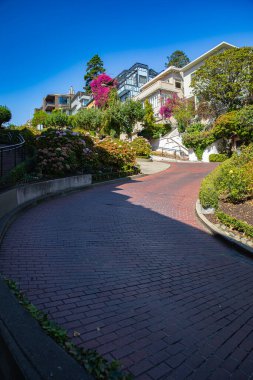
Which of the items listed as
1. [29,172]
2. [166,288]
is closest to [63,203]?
[29,172]

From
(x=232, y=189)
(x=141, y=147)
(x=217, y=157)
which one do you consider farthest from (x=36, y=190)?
(x=217, y=157)

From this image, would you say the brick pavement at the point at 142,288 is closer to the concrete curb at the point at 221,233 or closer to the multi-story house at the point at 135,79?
the concrete curb at the point at 221,233

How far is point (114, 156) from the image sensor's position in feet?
60.6

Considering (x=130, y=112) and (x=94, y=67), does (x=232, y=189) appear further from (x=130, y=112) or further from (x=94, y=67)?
(x=94, y=67)

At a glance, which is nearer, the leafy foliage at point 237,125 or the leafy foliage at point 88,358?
the leafy foliage at point 88,358

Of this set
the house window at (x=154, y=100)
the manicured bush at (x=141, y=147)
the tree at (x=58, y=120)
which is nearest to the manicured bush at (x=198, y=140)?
the manicured bush at (x=141, y=147)

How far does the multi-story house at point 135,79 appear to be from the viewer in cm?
5431

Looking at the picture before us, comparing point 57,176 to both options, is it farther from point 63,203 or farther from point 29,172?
point 63,203

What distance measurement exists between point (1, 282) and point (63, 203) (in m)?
7.09

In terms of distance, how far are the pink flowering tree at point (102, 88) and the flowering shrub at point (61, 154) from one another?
29212 millimetres

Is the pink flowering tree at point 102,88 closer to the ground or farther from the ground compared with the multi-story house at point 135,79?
closer to the ground

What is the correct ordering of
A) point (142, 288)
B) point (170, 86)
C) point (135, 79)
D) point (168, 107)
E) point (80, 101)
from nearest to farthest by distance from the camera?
point (142, 288) < point (168, 107) < point (170, 86) < point (135, 79) < point (80, 101)

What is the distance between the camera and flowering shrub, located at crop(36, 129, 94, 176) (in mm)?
12604

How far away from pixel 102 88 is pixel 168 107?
38.5ft
